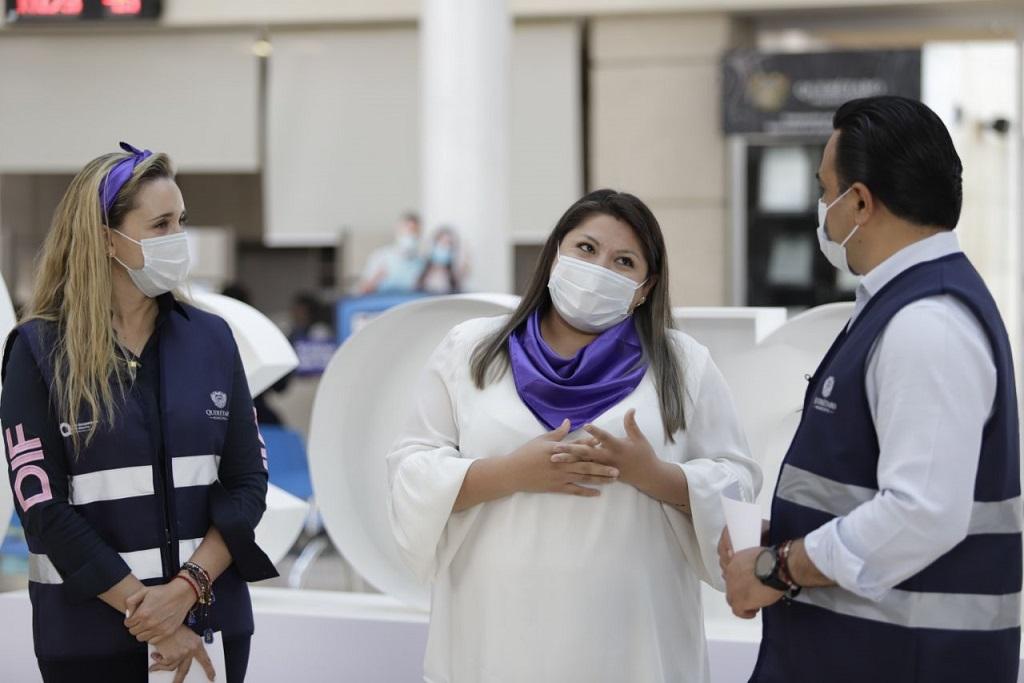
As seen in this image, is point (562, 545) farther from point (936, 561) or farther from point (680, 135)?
point (680, 135)

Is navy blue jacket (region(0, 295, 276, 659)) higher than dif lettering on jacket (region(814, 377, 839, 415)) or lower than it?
lower

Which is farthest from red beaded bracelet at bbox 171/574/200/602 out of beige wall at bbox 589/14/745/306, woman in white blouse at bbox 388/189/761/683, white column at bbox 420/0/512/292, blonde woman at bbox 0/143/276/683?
beige wall at bbox 589/14/745/306

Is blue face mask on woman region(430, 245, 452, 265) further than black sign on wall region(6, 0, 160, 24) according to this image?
No

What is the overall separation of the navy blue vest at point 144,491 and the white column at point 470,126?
5223mm

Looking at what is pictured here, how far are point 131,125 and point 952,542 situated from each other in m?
9.23

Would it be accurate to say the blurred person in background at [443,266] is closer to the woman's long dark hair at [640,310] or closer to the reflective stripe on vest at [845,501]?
the woman's long dark hair at [640,310]

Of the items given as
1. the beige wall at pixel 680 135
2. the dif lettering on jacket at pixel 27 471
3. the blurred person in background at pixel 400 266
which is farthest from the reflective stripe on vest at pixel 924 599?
the beige wall at pixel 680 135

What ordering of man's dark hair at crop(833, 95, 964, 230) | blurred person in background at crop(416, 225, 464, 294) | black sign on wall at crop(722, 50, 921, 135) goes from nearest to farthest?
man's dark hair at crop(833, 95, 964, 230) → blurred person in background at crop(416, 225, 464, 294) → black sign on wall at crop(722, 50, 921, 135)

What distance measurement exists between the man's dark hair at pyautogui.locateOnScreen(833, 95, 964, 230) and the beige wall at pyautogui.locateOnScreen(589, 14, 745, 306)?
23.6 feet

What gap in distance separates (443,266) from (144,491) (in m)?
5.22

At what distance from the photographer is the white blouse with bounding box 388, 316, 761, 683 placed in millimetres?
2258

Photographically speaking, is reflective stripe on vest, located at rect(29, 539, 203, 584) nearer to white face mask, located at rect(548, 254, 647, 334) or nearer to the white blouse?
the white blouse

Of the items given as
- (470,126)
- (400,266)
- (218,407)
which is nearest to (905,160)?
(218,407)

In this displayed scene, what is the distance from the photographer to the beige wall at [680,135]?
9078mm
